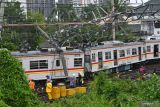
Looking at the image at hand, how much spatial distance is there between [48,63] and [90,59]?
358cm

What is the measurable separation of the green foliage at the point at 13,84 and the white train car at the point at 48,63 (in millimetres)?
14473

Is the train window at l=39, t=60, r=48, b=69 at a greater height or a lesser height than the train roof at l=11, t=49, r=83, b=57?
lesser

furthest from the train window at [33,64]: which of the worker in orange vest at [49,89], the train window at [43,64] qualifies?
the worker in orange vest at [49,89]

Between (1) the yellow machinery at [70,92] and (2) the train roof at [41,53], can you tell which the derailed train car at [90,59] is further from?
(1) the yellow machinery at [70,92]

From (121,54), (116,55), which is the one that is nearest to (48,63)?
(116,55)

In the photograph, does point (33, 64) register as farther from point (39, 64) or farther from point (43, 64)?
point (43, 64)

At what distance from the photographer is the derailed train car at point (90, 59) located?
28.3 metres

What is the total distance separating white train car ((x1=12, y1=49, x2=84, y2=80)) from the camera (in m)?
28.0

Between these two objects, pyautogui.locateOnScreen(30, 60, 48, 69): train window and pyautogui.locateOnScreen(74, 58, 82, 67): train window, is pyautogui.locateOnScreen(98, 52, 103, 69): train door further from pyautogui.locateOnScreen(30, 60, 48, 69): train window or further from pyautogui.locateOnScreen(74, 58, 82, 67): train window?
pyautogui.locateOnScreen(30, 60, 48, 69): train window

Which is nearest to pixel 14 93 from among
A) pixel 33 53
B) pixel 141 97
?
pixel 141 97

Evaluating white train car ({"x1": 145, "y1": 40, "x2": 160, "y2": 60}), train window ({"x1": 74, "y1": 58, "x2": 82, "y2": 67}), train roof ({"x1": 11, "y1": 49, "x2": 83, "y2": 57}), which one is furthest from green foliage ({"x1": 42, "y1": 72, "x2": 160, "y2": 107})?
white train car ({"x1": 145, "y1": 40, "x2": 160, "y2": 60})

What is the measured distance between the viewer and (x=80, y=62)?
3028 centimetres

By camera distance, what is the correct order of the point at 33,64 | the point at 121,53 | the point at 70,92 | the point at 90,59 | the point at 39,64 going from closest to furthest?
the point at 70,92 → the point at 33,64 → the point at 39,64 → the point at 90,59 → the point at 121,53

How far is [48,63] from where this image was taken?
2878 cm
